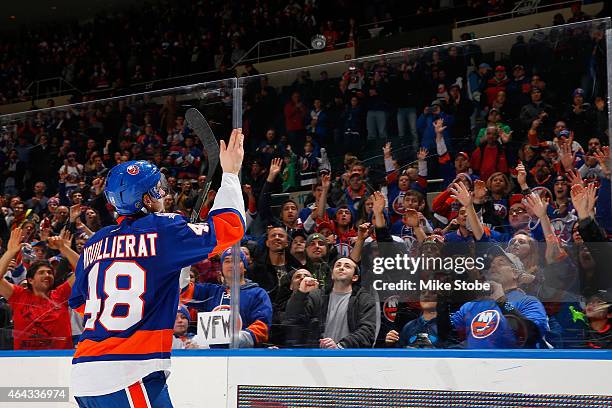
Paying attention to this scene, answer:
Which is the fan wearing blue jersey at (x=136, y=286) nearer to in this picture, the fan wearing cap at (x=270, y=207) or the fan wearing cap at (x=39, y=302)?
the fan wearing cap at (x=270, y=207)

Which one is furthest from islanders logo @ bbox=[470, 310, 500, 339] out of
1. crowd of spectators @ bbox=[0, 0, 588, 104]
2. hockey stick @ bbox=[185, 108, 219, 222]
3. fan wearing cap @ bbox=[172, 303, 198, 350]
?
crowd of spectators @ bbox=[0, 0, 588, 104]

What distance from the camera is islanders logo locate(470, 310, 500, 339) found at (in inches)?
136

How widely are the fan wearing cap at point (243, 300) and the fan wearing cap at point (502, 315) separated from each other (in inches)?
38.3

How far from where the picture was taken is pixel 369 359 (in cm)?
359

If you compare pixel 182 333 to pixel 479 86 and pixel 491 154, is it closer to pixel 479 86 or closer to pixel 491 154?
pixel 491 154

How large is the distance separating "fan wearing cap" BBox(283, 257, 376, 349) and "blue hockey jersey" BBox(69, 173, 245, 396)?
3.06 ft

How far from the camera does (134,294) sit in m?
2.89

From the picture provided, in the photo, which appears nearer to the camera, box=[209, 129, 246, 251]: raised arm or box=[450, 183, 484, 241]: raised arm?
box=[209, 129, 246, 251]: raised arm

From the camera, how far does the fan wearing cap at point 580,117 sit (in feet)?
A: 11.1

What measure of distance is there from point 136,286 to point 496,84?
6.25ft

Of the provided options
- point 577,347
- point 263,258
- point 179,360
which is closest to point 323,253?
point 263,258

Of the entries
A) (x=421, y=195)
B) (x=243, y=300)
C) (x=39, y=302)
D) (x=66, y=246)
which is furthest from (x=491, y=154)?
(x=39, y=302)

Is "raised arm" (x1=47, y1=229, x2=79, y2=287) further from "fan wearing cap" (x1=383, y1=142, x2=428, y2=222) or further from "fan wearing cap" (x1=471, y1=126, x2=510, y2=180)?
"fan wearing cap" (x1=471, y1=126, x2=510, y2=180)

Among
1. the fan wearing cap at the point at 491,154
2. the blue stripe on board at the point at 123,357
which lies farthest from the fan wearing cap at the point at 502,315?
the blue stripe on board at the point at 123,357
